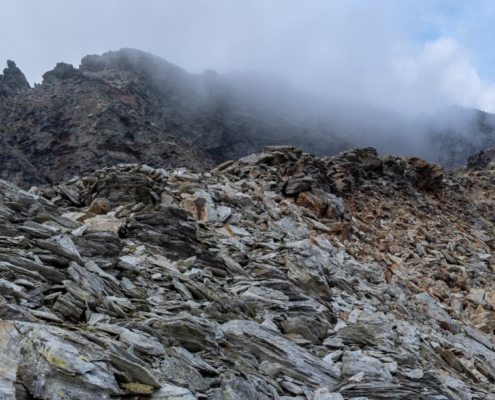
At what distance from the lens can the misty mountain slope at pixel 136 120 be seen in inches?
2547

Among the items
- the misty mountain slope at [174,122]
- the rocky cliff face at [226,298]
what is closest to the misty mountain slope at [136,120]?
the misty mountain slope at [174,122]

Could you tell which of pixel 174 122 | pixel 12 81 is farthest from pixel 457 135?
pixel 12 81

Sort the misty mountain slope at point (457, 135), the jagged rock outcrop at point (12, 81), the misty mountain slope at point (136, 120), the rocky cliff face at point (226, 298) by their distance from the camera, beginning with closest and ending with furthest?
1. the rocky cliff face at point (226, 298)
2. the misty mountain slope at point (136, 120)
3. the jagged rock outcrop at point (12, 81)
4. the misty mountain slope at point (457, 135)

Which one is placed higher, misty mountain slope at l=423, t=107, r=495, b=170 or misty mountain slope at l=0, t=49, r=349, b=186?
misty mountain slope at l=423, t=107, r=495, b=170

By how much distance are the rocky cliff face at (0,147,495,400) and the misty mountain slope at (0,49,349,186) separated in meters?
38.1

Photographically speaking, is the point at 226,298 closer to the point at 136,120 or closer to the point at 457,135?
the point at 136,120

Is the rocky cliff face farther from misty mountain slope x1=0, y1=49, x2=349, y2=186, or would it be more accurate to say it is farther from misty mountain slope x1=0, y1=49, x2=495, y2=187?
misty mountain slope x1=0, y1=49, x2=495, y2=187

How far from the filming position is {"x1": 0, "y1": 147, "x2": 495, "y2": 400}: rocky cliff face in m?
6.71

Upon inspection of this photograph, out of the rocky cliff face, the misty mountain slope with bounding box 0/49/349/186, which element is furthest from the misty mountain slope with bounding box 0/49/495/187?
the rocky cliff face

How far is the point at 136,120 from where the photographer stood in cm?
6938

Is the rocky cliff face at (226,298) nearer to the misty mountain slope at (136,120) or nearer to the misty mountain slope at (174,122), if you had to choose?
the misty mountain slope at (136,120)

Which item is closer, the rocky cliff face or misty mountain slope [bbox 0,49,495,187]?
the rocky cliff face

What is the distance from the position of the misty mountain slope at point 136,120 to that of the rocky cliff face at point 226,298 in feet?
125

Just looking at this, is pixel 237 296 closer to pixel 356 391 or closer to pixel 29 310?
pixel 356 391
